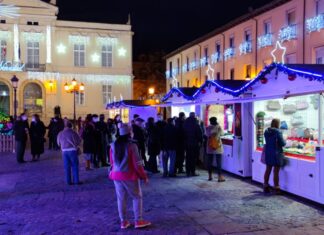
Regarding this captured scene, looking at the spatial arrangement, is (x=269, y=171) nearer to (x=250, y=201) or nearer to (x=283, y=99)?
(x=250, y=201)

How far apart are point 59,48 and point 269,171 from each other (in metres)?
34.4

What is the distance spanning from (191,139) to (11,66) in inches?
1222

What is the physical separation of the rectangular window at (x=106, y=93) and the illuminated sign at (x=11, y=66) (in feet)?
26.1

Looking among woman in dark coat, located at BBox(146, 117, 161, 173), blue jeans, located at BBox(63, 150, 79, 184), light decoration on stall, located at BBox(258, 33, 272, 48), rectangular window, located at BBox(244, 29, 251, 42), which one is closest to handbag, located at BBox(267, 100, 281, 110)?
woman in dark coat, located at BBox(146, 117, 161, 173)

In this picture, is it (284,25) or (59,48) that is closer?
(284,25)

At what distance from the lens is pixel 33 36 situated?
40062 millimetres

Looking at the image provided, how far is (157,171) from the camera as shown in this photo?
13.3 m

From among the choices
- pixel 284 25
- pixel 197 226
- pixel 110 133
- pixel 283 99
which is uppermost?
pixel 284 25

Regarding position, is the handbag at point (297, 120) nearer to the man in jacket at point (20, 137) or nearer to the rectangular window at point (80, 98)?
the man in jacket at point (20, 137)

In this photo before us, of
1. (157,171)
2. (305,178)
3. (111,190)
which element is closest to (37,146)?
(157,171)

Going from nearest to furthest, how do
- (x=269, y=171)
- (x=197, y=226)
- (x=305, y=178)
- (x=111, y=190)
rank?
(x=197, y=226)
(x=305, y=178)
(x=269, y=171)
(x=111, y=190)

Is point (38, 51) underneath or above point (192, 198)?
above

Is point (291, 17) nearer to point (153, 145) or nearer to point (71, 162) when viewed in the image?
point (153, 145)

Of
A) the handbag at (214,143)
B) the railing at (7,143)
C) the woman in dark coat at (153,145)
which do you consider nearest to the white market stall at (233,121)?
the handbag at (214,143)
